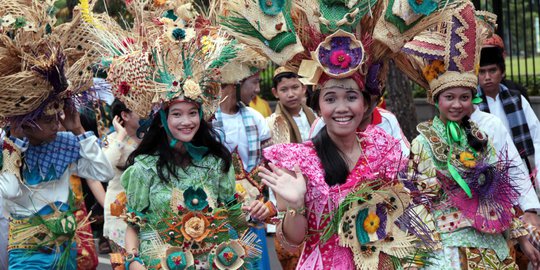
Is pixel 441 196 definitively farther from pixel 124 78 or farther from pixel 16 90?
pixel 16 90

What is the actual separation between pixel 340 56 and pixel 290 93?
5.05 m

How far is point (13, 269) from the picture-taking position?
298 inches

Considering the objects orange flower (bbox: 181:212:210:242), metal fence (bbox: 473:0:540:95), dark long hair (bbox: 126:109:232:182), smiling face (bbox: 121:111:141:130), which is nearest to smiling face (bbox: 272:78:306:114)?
smiling face (bbox: 121:111:141:130)

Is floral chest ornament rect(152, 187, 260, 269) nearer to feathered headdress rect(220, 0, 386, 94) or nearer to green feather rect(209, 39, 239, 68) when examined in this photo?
green feather rect(209, 39, 239, 68)

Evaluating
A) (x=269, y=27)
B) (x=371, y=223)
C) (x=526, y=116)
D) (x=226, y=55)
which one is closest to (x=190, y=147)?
(x=226, y=55)

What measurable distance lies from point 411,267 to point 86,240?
2954 mm

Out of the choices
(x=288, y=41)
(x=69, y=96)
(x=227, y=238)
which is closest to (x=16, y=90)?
(x=69, y=96)

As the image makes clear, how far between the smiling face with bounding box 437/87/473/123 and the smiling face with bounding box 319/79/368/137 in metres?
1.47

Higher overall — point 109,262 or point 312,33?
point 312,33

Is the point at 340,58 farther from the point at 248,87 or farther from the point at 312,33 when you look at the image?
the point at 248,87

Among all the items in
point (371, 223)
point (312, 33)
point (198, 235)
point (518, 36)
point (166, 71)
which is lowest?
point (198, 235)

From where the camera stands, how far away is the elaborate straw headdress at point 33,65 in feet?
24.2

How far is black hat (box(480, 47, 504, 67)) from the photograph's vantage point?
9078 mm

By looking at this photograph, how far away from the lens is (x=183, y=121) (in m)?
6.79
